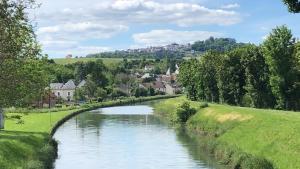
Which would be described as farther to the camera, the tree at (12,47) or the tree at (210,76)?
the tree at (210,76)

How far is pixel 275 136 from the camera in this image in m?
52.4

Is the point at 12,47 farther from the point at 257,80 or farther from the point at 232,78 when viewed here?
the point at 232,78

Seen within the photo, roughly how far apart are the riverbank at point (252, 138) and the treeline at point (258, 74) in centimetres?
955

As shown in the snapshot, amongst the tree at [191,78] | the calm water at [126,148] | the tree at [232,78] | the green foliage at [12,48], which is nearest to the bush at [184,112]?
the calm water at [126,148]

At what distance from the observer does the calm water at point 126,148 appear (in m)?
54.9

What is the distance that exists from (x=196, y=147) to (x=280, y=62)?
24758 mm

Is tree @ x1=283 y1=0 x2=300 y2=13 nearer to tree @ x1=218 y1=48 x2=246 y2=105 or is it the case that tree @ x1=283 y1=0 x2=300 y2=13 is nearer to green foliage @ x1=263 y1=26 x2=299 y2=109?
green foliage @ x1=263 y1=26 x2=299 y2=109

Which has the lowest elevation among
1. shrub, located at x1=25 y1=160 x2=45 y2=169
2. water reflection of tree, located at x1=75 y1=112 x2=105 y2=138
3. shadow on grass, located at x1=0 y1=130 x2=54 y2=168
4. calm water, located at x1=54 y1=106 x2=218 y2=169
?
calm water, located at x1=54 y1=106 x2=218 y2=169

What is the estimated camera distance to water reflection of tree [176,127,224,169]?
2195 inches

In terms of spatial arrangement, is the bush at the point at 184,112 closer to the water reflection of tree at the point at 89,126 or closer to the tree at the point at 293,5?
the water reflection of tree at the point at 89,126

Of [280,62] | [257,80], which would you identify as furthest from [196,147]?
[257,80]

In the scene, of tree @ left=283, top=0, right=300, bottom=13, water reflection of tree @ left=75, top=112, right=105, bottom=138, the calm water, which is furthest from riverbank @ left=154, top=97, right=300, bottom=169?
tree @ left=283, top=0, right=300, bottom=13

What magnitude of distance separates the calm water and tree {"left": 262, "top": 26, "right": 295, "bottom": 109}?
1679 centimetres

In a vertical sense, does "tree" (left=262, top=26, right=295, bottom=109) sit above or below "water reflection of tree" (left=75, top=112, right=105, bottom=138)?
above
